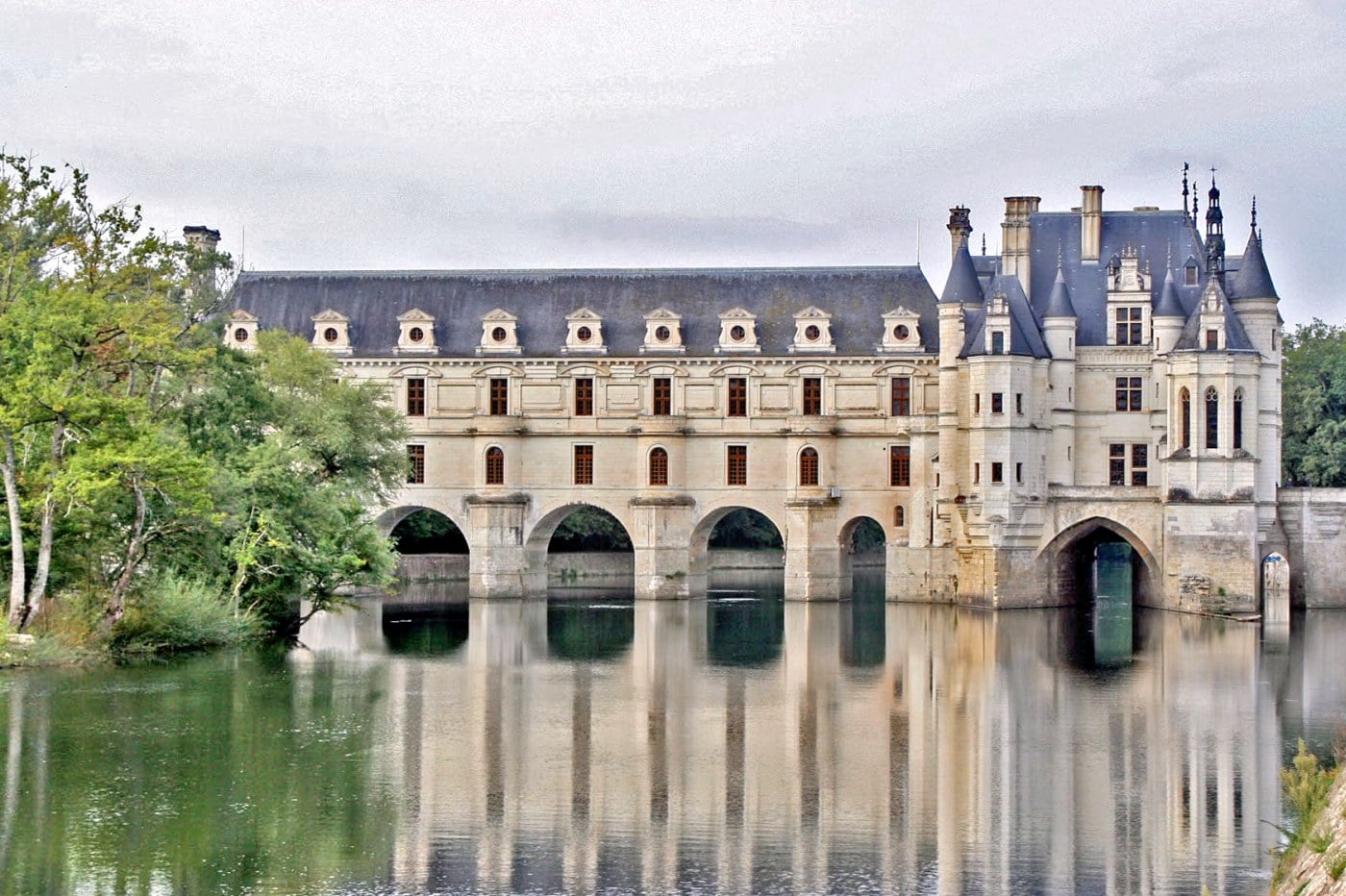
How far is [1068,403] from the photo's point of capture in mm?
52812

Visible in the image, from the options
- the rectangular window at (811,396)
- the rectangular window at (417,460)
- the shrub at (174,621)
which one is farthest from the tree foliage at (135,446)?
the rectangular window at (811,396)

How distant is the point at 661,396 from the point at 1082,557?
40.8ft

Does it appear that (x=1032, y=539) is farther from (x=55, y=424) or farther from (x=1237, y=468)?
(x=55, y=424)

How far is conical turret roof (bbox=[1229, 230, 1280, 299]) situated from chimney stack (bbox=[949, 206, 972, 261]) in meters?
7.32

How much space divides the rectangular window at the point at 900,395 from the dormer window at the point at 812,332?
199 cm

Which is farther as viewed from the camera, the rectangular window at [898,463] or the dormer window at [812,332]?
the dormer window at [812,332]

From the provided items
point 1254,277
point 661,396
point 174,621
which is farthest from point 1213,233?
point 174,621

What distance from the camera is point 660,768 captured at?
24.3m

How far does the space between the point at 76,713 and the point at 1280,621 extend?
1234 inches

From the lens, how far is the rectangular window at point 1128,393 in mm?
53062

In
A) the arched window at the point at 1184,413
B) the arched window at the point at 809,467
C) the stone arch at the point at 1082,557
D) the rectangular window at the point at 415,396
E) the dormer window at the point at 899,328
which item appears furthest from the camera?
the rectangular window at the point at 415,396

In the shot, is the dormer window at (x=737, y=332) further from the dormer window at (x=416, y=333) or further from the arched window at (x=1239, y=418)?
the arched window at (x=1239, y=418)

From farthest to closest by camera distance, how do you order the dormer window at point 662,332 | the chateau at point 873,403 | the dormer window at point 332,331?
the dormer window at point 332,331 → the dormer window at point 662,332 → the chateau at point 873,403

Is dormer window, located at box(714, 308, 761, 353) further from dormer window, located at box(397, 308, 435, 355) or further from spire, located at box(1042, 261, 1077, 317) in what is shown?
spire, located at box(1042, 261, 1077, 317)
